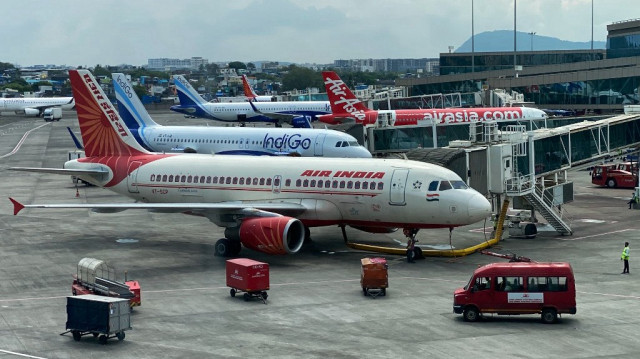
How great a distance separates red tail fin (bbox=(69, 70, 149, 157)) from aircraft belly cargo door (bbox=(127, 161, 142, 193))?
4.31 ft

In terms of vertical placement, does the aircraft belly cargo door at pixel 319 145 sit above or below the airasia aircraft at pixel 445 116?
below

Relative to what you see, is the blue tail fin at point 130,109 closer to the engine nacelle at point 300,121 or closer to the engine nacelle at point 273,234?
the engine nacelle at point 273,234

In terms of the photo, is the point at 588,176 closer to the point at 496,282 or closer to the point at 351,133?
the point at 351,133

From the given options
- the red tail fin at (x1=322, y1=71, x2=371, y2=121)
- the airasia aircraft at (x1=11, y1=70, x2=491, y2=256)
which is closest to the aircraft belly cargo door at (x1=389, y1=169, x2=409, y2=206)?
the airasia aircraft at (x1=11, y1=70, x2=491, y2=256)

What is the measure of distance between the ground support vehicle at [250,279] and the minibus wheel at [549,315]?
10.8 m

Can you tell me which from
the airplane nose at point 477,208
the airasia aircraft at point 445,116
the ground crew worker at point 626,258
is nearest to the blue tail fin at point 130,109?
the airasia aircraft at point 445,116

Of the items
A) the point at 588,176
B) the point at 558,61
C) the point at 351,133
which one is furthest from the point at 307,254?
the point at 558,61

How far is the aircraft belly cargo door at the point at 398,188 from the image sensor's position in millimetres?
45375

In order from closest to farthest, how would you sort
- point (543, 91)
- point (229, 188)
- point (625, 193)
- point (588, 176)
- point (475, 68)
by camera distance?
point (229, 188) < point (625, 193) < point (588, 176) < point (543, 91) < point (475, 68)

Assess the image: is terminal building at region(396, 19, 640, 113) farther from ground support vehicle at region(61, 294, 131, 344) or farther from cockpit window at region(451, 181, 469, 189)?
ground support vehicle at region(61, 294, 131, 344)

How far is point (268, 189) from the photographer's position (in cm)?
4950

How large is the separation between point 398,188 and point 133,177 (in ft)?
54.2

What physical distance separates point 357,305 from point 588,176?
168 feet

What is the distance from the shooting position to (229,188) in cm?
5069
